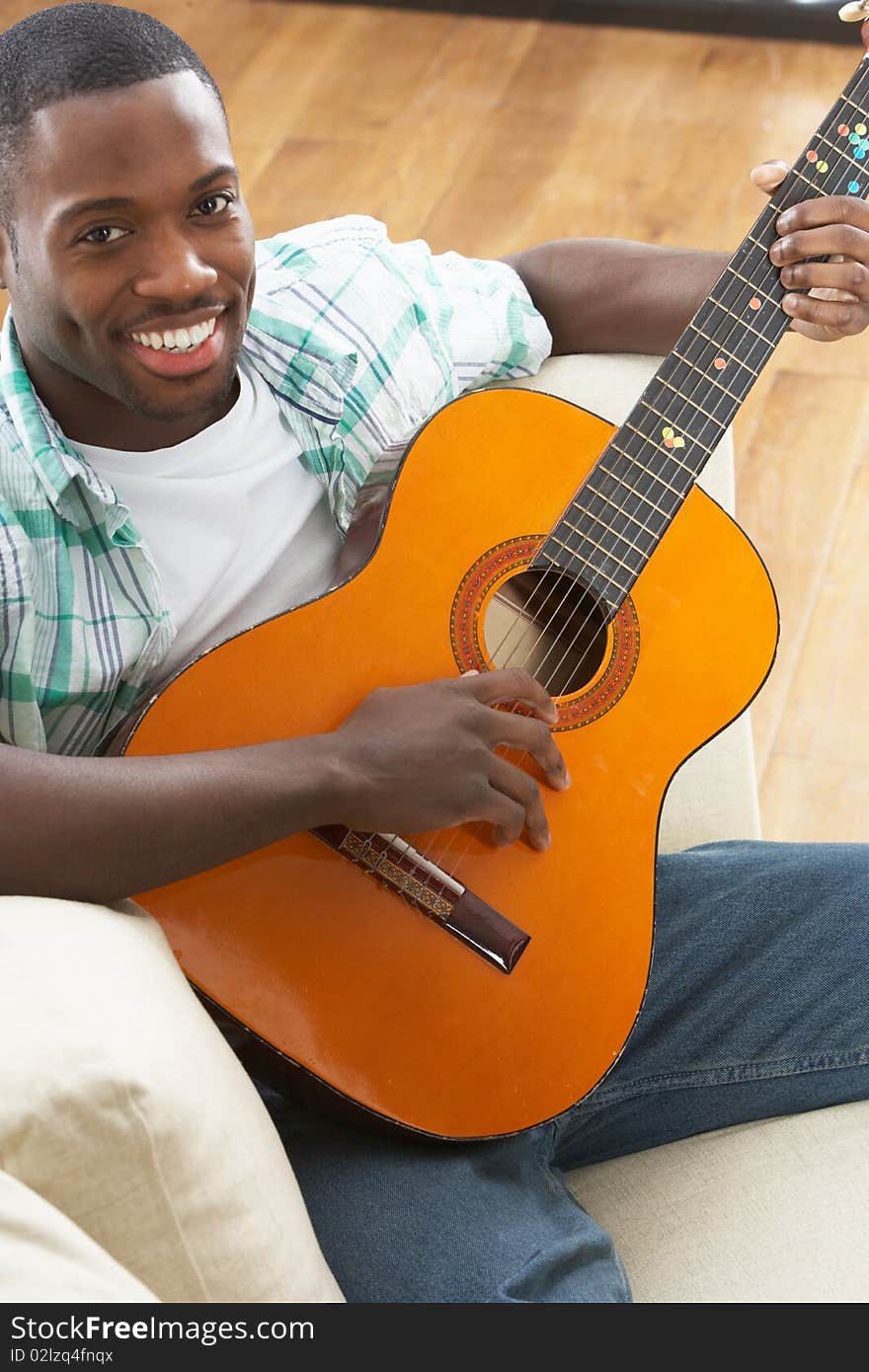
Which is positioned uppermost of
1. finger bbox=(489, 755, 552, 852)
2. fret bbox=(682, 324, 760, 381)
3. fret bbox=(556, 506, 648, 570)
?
fret bbox=(682, 324, 760, 381)

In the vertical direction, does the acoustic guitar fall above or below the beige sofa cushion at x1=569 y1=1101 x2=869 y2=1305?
above

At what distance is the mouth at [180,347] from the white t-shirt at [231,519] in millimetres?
88

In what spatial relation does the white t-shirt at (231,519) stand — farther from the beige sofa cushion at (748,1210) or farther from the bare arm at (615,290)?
the beige sofa cushion at (748,1210)

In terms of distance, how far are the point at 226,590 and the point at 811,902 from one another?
22.6 inches

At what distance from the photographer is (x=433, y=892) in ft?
3.87

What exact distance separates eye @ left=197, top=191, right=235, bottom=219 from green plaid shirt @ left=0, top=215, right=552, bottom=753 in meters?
0.19

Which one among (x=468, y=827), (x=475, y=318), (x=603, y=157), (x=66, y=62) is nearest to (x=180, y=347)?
(x=66, y=62)

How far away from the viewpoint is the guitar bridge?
46.2 inches

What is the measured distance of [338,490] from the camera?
1376mm

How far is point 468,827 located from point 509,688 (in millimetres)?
116

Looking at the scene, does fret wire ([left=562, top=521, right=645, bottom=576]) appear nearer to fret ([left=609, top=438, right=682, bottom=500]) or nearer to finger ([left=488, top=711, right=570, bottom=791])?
fret ([left=609, top=438, right=682, bottom=500])

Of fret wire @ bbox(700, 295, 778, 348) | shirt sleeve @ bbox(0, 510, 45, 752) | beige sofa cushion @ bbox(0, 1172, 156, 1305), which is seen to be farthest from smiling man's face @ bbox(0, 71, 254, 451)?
beige sofa cushion @ bbox(0, 1172, 156, 1305)

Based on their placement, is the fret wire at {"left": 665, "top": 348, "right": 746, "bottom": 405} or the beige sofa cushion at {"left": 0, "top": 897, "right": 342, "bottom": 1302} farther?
the fret wire at {"left": 665, "top": 348, "right": 746, "bottom": 405}

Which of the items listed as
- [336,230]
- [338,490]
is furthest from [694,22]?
[338,490]
